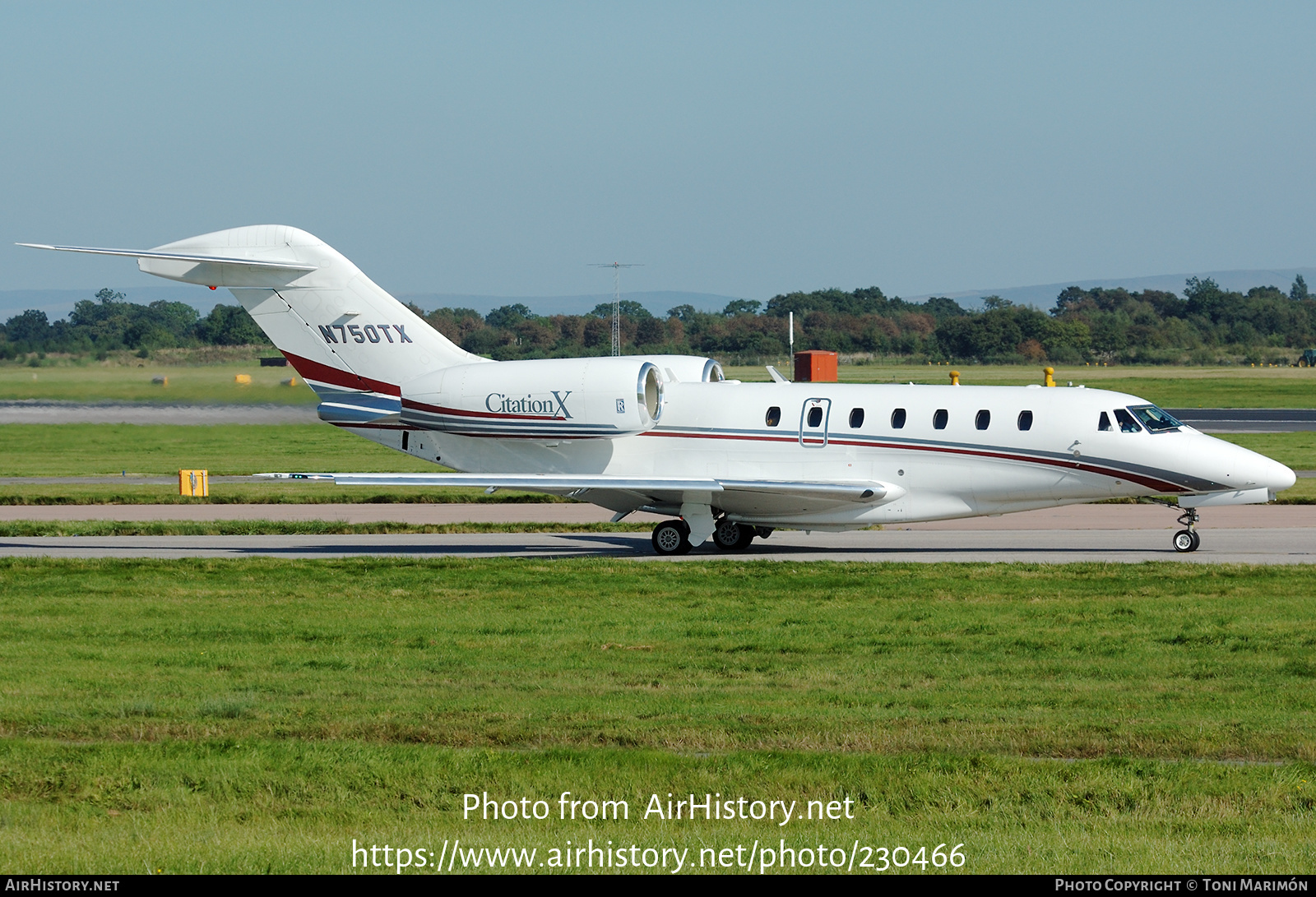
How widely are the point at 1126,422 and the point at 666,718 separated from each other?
548 inches

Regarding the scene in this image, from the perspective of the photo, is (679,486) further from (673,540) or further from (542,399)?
(542,399)

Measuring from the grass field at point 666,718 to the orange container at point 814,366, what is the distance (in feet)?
121

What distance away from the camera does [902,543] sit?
25625 mm

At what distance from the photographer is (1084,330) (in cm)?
11600

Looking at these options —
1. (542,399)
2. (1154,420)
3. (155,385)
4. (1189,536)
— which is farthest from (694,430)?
(155,385)

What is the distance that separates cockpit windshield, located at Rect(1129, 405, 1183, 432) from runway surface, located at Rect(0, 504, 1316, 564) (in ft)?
6.89

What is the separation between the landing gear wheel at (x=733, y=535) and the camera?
25.3 m

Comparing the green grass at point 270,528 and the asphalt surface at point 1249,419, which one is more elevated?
the asphalt surface at point 1249,419

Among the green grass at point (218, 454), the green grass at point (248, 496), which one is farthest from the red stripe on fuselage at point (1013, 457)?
the green grass at point (218, 454)

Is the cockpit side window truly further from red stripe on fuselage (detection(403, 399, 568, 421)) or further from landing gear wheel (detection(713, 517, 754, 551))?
red stripe on fuselage (detection(403, 399, 568, 421))

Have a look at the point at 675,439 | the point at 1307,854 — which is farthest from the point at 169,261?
Answer: the point at 1307,854

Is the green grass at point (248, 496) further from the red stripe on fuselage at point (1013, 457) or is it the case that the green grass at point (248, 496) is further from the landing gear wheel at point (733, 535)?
the red stripe on fuselage at point (1013, 457)

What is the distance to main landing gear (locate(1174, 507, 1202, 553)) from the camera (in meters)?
23.2
